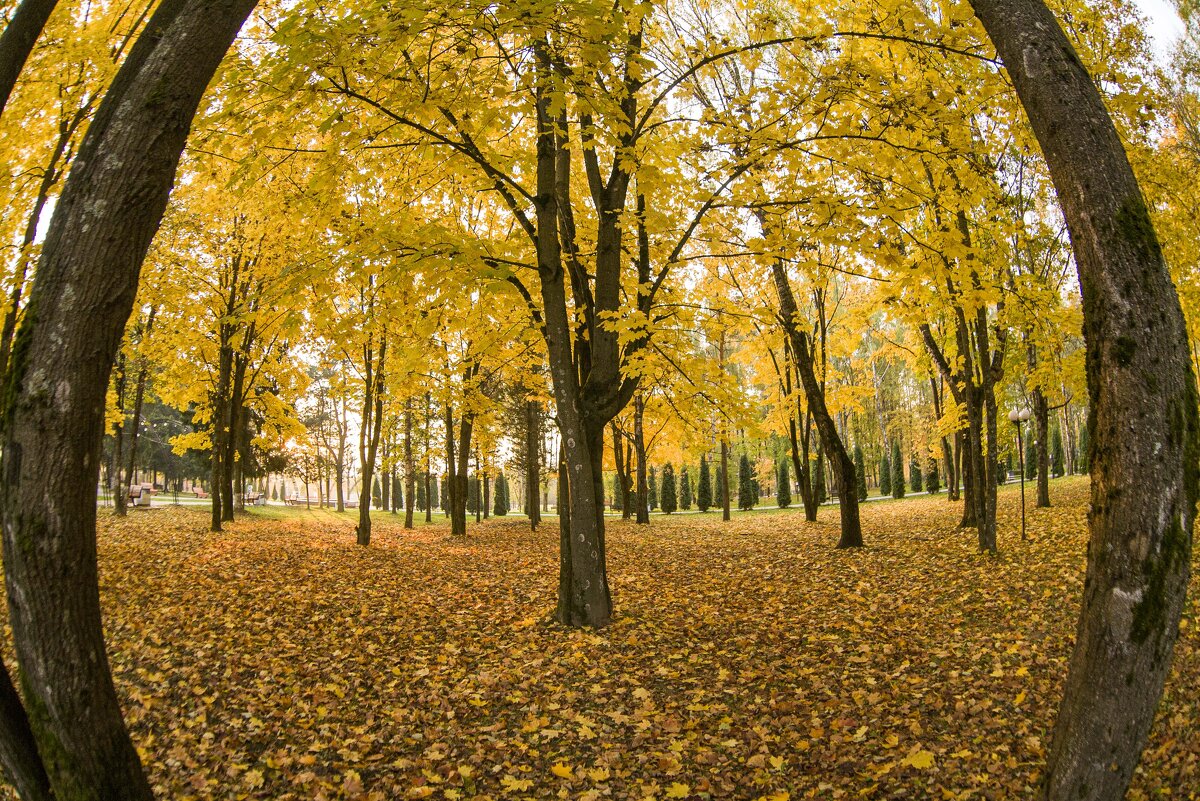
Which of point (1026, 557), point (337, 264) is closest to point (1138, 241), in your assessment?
point (337, 264)

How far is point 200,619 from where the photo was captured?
264 inches

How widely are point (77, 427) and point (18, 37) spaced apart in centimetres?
254

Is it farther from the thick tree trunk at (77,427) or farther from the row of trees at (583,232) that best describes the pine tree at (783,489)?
the thick tree trunk at (77,427)

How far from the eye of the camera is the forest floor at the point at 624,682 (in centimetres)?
377

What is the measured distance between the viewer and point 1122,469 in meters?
2.40

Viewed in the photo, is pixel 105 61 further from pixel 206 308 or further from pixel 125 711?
pixel 206 308

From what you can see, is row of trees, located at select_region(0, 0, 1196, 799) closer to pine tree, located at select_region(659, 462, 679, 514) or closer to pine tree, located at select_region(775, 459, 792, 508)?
pine tree, located at select_region(775, 459, 792, 508)

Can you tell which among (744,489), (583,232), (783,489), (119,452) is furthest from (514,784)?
(783,489)

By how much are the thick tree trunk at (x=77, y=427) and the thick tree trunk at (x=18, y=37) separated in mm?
1329

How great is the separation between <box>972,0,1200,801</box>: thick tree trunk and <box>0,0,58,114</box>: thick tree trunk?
521 centimetres

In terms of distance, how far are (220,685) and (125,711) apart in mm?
710

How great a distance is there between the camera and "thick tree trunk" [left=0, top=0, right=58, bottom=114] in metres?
3.37

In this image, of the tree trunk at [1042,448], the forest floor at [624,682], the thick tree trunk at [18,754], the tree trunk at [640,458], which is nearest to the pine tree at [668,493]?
the tree trunk at [640,458]

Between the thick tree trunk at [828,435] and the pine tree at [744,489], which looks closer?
the thick tree trunk at [828,435]
